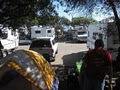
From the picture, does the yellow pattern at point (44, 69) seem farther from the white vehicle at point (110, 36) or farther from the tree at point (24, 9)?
the white vehicle at point (110, 36)

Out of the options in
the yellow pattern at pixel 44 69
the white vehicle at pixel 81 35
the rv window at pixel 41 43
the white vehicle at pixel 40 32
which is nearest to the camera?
the yellow pattern at pixel 44 69

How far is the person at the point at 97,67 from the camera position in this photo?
8.49 meters

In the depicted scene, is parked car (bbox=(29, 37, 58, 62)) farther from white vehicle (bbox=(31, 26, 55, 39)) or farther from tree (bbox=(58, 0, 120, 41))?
white vehicle (bbox=(31, 26, 55, 39))

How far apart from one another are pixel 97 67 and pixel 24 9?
12876 mm

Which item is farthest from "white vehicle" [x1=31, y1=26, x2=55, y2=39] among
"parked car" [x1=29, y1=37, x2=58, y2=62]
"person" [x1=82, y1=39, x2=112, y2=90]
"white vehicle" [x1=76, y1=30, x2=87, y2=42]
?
"person" [x1=82, y1=39, x2=112, y2=90]

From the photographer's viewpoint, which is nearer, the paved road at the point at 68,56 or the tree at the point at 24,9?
the tree at the point at 24,9

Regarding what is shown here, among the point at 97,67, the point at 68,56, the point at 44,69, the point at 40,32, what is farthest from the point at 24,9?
the point at 40,32

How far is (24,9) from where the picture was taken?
68.4ft

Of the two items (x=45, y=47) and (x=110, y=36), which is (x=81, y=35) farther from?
(x=110, y=36)

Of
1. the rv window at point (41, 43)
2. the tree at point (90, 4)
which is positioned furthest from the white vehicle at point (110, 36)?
the rv window at point (41, 43)

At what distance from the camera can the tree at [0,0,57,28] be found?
65.4 ft

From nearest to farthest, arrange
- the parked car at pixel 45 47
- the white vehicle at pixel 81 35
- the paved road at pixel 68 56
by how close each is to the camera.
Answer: the parked car at pixel 45 47, the paved road at pixel 68 56, the white vehicle at pixel 81 35

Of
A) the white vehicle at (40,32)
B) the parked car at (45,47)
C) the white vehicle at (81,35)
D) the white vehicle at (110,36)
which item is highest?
the white vehicle at (110,36)

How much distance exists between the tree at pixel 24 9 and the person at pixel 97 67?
35.4 ft
